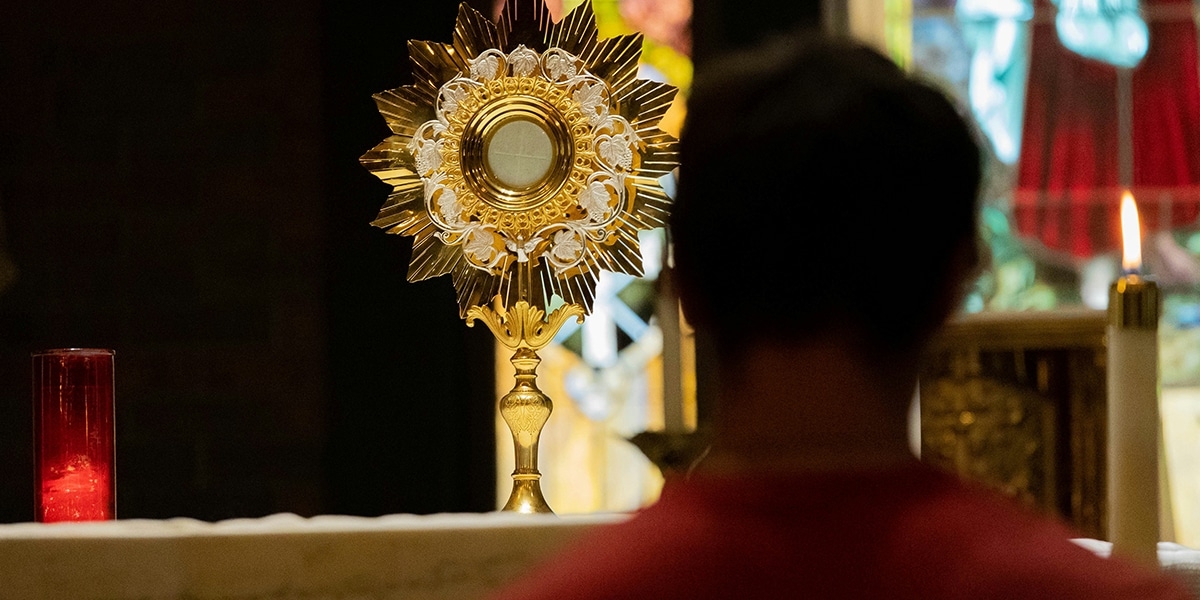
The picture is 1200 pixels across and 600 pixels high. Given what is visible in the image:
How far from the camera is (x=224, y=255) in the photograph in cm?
205

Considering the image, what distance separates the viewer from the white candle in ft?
1.65

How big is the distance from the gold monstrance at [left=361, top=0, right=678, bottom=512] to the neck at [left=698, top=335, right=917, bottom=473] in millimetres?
A: 832

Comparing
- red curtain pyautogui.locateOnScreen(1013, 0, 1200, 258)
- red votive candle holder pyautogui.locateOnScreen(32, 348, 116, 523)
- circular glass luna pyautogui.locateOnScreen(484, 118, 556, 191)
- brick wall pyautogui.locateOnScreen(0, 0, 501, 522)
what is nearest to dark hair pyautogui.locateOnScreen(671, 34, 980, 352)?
red votive candle holder pyautogui.locateOnScreen(32, 348, 116, 523)

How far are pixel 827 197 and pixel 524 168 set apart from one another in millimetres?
881

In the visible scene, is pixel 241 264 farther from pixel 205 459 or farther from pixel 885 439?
pixel 885 439

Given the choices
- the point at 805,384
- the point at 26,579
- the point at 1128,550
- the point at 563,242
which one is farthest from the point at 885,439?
the point at 563,242

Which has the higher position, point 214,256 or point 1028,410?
point 214,256

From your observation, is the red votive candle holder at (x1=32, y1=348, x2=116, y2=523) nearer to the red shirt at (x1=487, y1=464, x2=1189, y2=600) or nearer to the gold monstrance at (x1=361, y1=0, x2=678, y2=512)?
the gold monstrance at (x1=361, y1=0, x2=678, y2=512)

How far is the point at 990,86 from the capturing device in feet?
8.14

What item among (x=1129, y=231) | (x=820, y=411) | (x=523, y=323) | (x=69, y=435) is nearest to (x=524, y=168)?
(x=523, y=323)

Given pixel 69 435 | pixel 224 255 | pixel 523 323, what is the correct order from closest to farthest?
1. pixel 69 435
2. pixel 523 323
3. pixel 224 255

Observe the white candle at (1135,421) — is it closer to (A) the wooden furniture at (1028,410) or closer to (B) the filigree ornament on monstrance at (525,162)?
(A) the wooden furniture at (1028,410)

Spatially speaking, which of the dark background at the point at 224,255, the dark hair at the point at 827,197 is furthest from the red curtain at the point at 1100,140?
the dark hair at the point at 827,197

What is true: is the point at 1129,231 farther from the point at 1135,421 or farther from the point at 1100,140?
the point at 1100,140
